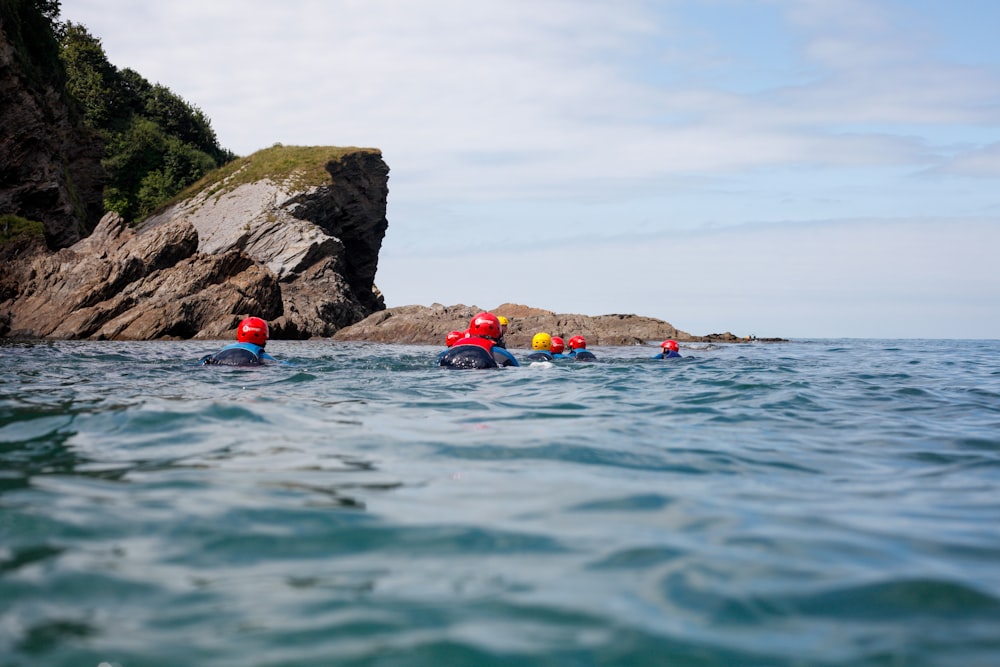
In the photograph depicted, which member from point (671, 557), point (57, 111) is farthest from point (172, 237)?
point (671, 557)

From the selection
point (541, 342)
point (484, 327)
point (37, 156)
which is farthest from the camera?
point (37, 156)

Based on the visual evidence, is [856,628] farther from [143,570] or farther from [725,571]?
[143,570]

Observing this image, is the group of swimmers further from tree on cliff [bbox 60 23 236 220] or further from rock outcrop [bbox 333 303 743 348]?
tree on cliff [bbox 60 23 236 220]

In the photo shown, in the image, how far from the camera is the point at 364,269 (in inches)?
2272

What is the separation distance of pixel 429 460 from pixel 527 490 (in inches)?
47.0

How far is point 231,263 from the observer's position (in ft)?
129

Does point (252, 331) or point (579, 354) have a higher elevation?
point (252, 331)

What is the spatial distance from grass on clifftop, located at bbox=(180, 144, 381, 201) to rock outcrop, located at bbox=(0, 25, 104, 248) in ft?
45.8

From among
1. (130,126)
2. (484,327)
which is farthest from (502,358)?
(130,126)

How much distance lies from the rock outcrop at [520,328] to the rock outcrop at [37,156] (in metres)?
14.7

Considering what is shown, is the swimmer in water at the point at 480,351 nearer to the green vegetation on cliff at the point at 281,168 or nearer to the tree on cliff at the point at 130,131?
the green vegetation on cliff at the point at 281,168

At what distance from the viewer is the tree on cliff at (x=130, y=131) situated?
192 ft

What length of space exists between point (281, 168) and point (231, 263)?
17.6m

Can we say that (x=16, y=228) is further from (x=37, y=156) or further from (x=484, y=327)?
(x=484, y=327)
